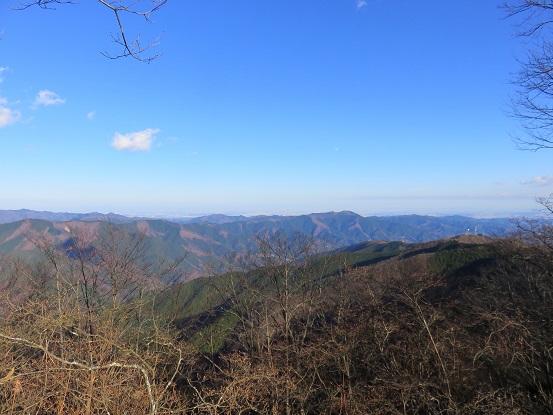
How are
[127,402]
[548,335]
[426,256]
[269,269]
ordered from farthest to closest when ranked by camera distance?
[426,256] < [269,269] < [548,335] < [127,402]

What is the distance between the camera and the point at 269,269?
840 inches

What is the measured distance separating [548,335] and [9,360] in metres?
17.6

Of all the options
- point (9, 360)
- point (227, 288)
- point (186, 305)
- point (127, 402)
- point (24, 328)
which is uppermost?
point (24, 328)

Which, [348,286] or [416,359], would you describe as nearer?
[416,359]

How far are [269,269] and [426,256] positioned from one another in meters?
49.8

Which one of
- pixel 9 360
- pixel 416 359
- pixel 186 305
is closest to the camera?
pixel 9 360

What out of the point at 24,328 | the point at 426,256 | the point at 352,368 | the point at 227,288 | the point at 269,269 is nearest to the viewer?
the point at 24,328

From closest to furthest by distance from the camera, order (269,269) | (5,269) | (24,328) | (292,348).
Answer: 1. (24,328)
2. (292,348)
3. (269,269)
4. (5,269)

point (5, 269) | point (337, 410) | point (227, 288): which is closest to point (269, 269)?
point (227, 288)

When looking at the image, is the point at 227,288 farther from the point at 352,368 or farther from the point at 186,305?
the point at 186,305

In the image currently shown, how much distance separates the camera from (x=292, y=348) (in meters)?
18.4

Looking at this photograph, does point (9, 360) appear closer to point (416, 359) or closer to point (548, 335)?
point (416, 359)

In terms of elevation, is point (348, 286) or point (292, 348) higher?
point (348, 286)

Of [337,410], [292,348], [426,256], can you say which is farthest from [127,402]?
[426,256]
